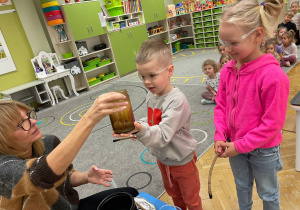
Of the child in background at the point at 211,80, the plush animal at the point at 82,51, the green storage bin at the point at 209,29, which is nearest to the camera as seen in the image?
the child in background at the point at 211,80

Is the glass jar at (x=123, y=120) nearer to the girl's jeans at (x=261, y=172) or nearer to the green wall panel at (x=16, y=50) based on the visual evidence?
the girl's jeans at (x=261, y=172)

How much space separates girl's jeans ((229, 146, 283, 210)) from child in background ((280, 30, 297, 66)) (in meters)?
4.29

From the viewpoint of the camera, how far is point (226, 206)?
1622 mm

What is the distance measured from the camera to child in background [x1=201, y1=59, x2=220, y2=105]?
3.37m

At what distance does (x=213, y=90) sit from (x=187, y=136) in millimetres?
2330

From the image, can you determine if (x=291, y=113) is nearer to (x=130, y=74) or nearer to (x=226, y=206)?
(x=226, y=206)

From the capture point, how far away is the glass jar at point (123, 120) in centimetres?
83

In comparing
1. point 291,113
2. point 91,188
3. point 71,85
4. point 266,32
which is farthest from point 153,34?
point 266,32

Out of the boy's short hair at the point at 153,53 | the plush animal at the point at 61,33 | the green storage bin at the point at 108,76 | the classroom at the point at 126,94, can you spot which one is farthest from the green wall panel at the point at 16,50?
the boy's short hair at the point at 153,53

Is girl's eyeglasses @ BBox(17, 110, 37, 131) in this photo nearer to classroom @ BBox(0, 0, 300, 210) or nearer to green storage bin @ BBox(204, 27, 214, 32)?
classroom @ BBox(0, 0, 300, 210)

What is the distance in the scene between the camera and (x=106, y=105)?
741 millimetres

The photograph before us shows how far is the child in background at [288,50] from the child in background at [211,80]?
218 centimetres

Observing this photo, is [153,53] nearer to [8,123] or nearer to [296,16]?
[8,123]

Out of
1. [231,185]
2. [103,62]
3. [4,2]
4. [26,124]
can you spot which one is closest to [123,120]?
[26,124]
